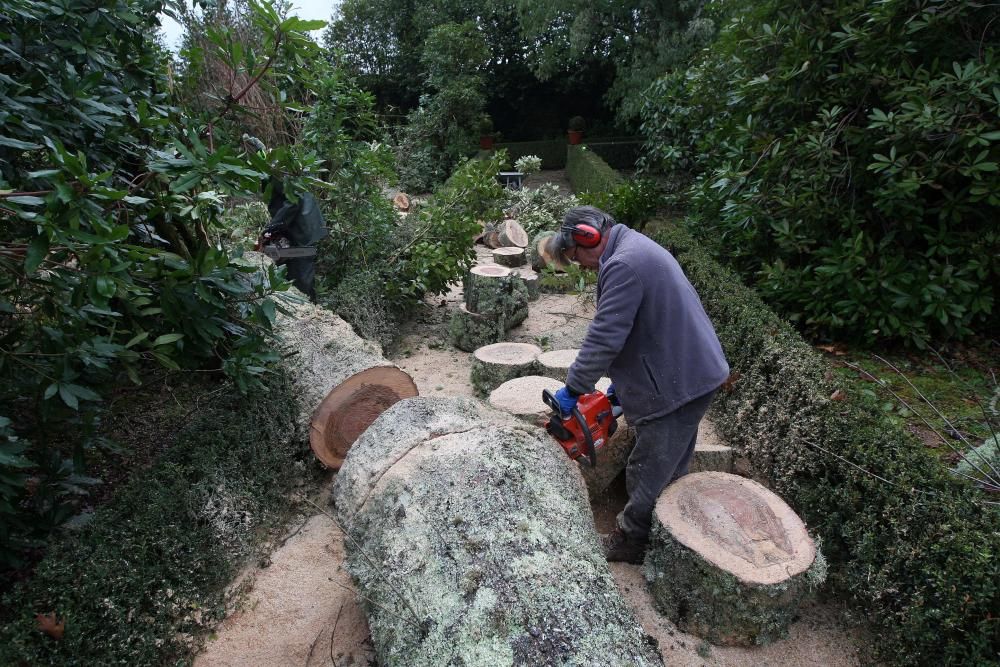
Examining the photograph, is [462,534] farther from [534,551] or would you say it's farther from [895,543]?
[895,543]

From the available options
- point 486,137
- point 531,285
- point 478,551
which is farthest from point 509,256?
point 486,137

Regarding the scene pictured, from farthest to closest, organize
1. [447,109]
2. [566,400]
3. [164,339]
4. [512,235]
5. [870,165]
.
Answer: [447,109] < [512,235] < [870,165] < [566,400] < [164,339]

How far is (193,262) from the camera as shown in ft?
7.89

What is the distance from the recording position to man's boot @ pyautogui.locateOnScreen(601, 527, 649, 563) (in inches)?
114

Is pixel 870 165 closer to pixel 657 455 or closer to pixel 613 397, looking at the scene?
pixel 613 397

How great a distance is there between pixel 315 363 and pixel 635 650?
2558 mm

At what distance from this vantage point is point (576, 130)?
19.1 meters

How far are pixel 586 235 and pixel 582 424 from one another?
85 cm

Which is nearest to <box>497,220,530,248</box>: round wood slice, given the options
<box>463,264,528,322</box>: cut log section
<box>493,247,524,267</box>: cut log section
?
<box>493,247,524,267</box>: cut log section

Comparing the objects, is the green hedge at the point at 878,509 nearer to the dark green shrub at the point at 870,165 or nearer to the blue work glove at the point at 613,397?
the blue work glove at the point at 613,397

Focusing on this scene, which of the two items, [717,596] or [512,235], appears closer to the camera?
[717,596]

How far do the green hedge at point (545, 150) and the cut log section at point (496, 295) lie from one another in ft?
46.3

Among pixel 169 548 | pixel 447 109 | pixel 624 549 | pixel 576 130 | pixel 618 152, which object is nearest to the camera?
pixel 169 548

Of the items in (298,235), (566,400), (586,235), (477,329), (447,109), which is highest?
(447,109)
